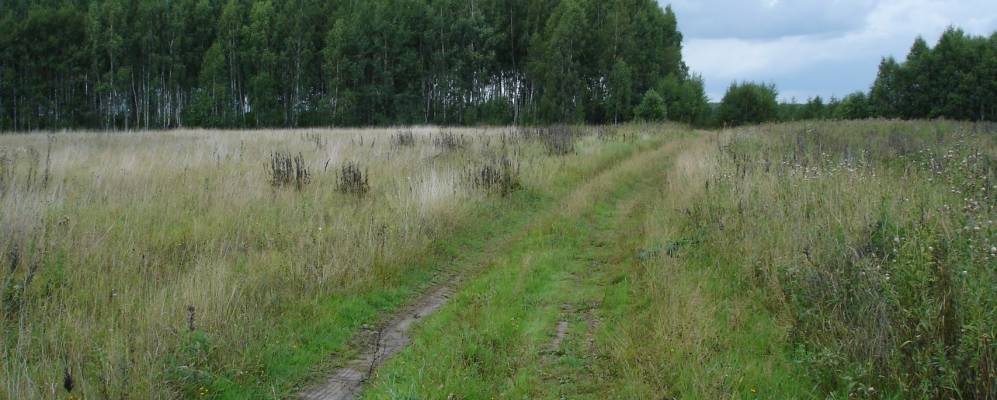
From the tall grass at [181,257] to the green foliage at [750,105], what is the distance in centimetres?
4168

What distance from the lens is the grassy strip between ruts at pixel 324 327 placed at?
12.7 feet

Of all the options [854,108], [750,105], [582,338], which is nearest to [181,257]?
[582,338]

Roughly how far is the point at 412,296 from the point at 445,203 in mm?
2985

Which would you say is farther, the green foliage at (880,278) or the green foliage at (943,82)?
the green foliage at (943,82)

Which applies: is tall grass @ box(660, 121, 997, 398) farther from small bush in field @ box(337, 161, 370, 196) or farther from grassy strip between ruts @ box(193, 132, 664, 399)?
small bush in field @ box(337, 161, 370, 196)

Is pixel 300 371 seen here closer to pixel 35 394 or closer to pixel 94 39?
pixel 35 394

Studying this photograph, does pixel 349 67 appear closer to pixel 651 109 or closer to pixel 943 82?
pixel 651 109

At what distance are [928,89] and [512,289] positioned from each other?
6138cm

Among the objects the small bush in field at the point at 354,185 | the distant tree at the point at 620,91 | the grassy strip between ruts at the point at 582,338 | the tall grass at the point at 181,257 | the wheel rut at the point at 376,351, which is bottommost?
the wheel rut at the point at 376,351

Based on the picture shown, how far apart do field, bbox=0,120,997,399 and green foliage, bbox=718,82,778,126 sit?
41457 millimetres

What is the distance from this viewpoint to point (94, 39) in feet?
154

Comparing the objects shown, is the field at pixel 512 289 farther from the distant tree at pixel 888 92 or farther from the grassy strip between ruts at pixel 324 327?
the distant tree at pixel 888 92

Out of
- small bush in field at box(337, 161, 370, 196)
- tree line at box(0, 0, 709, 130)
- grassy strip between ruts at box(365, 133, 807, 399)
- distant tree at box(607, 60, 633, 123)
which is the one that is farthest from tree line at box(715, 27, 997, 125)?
grassy strip between ruts at box(365, 133, 807, 399)

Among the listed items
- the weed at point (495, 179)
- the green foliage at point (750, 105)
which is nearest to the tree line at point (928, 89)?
the green foliage at point (750, 105)
